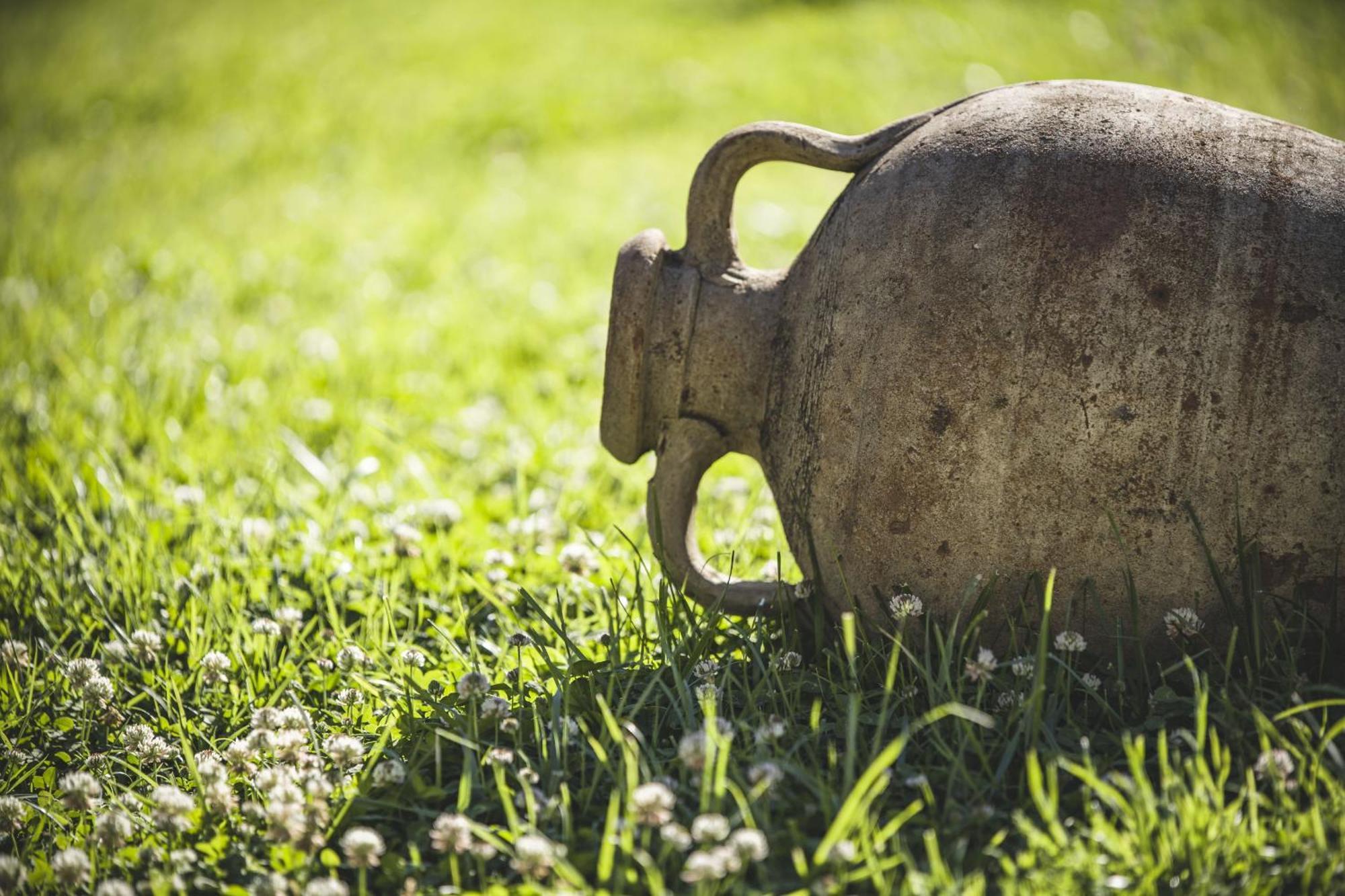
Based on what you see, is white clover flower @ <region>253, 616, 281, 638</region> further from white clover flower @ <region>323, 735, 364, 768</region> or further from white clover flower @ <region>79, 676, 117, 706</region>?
white clover flower @ <region>323, 735, 364, 768</region>

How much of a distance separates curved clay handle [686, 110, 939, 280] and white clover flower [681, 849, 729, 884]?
1268mm

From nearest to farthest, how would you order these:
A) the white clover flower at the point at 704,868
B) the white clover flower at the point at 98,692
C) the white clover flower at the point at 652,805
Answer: the white clover flower at the point at 704,868 < the white clover flower at the point at 652,805 < the white clover flower at the point at 98,692

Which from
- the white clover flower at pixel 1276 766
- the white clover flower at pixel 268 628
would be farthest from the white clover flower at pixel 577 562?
the white clover flower at pixel 1276 766

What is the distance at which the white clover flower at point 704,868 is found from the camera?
5.05ft

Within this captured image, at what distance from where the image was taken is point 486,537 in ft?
10.4

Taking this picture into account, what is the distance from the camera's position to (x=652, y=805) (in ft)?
5.49

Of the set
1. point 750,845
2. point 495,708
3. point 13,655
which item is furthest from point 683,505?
point 13,655

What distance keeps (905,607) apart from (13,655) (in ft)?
6.35

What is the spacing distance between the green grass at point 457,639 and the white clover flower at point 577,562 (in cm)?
1

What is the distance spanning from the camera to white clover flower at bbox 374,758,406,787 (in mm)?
1943

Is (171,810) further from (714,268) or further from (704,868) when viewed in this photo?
(714,268)

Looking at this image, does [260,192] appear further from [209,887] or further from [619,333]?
[209,887]

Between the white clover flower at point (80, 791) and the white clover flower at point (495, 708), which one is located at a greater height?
the white clover flower at point (495, 708)

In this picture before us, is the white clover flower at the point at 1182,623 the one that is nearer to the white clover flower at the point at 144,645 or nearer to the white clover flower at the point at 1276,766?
the white clover flower at the point at 1276,766
